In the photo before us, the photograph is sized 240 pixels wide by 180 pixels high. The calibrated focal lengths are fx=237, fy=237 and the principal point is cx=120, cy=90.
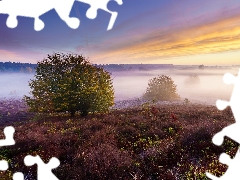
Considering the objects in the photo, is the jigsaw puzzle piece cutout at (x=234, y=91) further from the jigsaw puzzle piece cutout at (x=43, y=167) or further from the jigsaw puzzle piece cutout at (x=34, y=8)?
the jigsaw puzzle piece cutout at (x=43, y=167)

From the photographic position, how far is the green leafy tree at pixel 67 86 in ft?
66.2

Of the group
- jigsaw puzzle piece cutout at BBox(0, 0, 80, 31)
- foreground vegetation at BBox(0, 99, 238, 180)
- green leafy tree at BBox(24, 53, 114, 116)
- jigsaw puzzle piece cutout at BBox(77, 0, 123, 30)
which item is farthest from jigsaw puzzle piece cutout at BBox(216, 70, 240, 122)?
green leafy tree at BBox(24, 53, 114, 116)

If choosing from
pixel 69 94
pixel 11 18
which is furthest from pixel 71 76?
pixel 11 18

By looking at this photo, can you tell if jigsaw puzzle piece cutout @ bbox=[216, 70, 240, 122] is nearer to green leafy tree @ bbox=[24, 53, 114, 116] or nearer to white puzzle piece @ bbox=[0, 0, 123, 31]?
white puzzle piece @ bbox=[0, 0, 123, 31]

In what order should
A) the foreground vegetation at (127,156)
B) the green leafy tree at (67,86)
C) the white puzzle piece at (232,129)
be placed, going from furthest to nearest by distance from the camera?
the green leafy tree at (67,86) → the foreground vegetation at (127,156) → the white puzzle piece at (232,129)

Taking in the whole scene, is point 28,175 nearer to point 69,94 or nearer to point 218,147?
point 218,147

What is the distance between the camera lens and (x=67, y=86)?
2006 cm

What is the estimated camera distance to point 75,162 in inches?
263

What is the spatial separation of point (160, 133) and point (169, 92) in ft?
169

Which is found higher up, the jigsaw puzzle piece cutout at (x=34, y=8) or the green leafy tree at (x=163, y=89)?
the jigsaw puzzle piece cutout at (x=34, y=8)

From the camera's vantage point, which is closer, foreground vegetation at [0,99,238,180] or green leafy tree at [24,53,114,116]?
foreground vegetation at [0,99,238,180]

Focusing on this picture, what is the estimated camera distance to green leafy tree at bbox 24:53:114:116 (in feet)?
66.2

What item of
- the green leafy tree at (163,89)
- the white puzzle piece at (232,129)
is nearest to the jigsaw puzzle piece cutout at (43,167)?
the white puzzle piece at (232,129)

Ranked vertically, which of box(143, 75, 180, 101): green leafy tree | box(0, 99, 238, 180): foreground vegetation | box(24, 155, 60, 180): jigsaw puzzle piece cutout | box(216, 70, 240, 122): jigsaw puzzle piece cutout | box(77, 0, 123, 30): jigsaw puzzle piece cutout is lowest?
box(143, 75, 180, 101): green leafy tree
